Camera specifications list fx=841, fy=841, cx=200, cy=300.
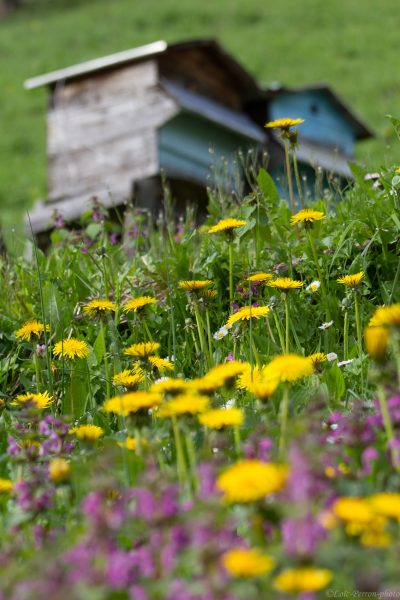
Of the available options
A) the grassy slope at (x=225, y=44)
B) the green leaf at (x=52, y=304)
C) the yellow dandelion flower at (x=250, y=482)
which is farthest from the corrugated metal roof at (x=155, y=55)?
the yellow dandelion flower at (x=250, y=482)

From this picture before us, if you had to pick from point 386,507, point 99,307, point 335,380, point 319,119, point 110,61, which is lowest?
point 319,119

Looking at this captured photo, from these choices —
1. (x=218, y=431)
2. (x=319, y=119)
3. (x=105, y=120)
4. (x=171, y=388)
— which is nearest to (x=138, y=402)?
(x=171, y=388)

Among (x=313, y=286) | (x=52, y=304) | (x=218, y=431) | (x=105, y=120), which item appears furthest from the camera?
(x=105, y=120)

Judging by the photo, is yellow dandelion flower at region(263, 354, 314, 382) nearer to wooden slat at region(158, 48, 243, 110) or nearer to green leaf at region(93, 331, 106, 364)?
green leaf at region(93, 331, 106, 364)

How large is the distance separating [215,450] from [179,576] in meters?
0.58

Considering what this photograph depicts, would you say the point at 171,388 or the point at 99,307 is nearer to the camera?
the point at 171,388

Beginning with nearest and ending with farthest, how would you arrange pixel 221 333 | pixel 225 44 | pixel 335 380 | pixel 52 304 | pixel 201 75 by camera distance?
pixel 335 380 < pixel 221 333 < pixel 52 304 < pixel 201 75 < pixel 225 44

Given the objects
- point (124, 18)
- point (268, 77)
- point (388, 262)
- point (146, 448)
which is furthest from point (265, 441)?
point (124, 18)

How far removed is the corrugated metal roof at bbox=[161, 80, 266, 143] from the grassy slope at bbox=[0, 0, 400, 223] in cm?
499

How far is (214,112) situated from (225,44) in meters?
12.5

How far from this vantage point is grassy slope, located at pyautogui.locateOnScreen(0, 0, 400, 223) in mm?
17016

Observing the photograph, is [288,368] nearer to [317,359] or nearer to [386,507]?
[386,507]

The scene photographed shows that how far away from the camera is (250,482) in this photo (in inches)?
45.6

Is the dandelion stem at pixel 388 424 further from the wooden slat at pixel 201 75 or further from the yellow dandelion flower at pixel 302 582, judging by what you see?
the wooden slat at pixel 201 75
